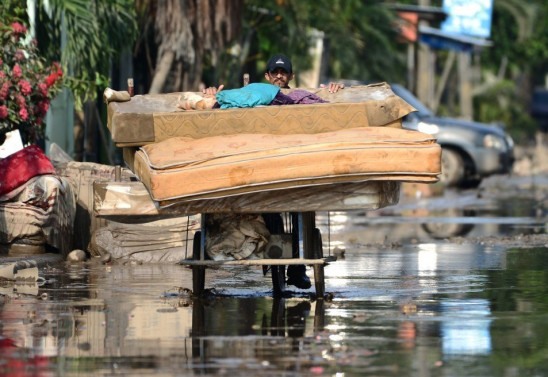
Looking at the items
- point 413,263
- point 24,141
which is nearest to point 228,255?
point 413,263

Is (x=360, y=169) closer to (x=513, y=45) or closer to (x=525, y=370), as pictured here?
(x=525, y=370)

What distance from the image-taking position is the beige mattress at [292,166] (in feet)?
32.2

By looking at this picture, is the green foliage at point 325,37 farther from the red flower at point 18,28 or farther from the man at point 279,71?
the man at point 279,71

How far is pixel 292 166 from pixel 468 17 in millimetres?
36835

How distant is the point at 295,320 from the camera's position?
958 centimetres

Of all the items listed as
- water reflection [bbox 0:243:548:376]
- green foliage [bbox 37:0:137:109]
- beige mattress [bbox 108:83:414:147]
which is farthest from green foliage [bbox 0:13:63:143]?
beige mattress [bbox 108:83:414:147]

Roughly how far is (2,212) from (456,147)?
17.3 meters

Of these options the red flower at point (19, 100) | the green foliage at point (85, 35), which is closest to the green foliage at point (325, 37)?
the green foliage at point (85, 35)

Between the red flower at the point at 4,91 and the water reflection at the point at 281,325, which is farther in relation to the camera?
the red flower at the point at 4,91

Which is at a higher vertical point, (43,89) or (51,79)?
(51,79)

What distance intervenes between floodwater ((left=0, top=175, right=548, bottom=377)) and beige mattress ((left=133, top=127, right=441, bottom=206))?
813 millimetres

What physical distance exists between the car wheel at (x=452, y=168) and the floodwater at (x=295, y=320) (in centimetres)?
1463

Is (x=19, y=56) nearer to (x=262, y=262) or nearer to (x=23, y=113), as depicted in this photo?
(x=23, y=113)

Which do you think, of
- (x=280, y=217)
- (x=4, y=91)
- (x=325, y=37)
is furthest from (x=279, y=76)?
(x=325, y=37)
